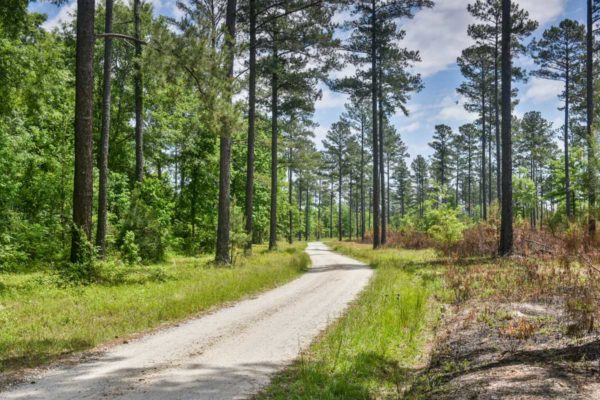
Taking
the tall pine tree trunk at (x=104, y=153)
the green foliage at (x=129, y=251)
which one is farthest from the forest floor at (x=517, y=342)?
the tall pine tree trunk at (x=104, y=153)

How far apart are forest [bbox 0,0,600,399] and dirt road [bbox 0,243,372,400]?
15 centimetres

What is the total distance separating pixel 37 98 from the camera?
15000 millimetres

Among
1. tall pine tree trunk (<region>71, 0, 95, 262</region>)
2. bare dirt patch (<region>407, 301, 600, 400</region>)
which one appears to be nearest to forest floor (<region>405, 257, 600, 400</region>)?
bare dirt patch (<region>407, 301, 600, 400</region>)

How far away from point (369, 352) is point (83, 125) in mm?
9599

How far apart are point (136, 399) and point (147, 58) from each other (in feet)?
33.1

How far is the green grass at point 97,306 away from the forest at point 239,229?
0.20 feet

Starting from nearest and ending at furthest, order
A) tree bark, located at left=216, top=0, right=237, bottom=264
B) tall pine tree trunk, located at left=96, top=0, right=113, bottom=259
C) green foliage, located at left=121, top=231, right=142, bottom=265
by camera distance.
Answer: green foliage, located at left=121, top=231, right=142, bottom=265
tall pine tree trunk, located at left=96, top=0, right=113, bottom=259
tree bark, located at left=216, top=0, right=237, bottom=264

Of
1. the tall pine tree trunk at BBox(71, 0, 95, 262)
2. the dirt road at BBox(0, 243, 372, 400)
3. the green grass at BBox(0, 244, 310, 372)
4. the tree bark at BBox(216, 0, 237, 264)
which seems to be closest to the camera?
the dirt road at BBox(0, 243, 372, 400)

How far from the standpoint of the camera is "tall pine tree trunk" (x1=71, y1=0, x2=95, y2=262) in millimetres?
11641

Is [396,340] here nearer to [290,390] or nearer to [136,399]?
[290,390]

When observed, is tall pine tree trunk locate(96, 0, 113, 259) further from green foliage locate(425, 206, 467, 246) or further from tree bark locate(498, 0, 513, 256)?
tree bark locate(498, 0, 513, 256)

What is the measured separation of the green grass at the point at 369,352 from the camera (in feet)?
17.2

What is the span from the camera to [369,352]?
668cm

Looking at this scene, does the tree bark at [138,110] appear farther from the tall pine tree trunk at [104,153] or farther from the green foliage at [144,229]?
the tall pine tree trunk at [104,153]
